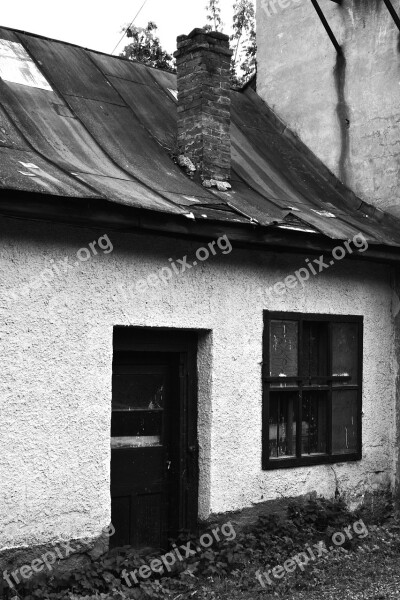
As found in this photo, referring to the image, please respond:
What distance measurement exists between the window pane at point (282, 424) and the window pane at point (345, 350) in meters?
0.62

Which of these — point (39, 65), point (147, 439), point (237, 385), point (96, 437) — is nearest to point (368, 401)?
point (237, 385)

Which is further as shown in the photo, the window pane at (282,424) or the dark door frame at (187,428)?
the window pane at (282,424)

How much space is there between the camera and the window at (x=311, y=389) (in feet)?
27.0

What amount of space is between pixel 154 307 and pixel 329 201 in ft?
10.8

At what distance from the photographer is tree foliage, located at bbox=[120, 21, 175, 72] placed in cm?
1958

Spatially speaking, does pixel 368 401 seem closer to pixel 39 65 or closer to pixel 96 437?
pixel 96 437

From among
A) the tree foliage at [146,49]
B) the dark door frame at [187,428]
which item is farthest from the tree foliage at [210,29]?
the dark door frame at [187,428]

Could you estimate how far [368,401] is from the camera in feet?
29.7

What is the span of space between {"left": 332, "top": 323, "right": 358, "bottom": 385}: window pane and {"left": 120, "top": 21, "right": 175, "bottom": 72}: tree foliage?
39.8ft

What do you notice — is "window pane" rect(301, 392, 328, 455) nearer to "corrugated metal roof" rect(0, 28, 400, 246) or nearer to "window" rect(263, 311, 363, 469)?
"window" rect(263, 311, 363, 469)

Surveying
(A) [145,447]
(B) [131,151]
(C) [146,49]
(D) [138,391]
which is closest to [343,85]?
(B) [131,151]

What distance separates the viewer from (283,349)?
833cm

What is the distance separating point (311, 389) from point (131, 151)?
A: 9.58 feet

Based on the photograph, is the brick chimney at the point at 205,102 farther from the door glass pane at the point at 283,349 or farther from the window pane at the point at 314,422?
the window pane at the point at 314,422
